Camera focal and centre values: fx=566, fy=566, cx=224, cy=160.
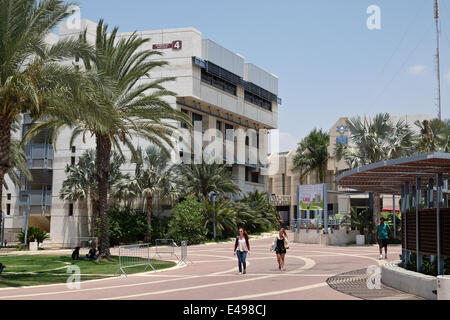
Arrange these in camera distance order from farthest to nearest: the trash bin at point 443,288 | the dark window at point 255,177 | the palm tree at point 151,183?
the dark window at point 255,177 < the palm tree at point 151,183 < the trash bin at point 443,288

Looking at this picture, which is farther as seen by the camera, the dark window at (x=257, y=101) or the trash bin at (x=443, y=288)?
the dark window at (x=257, y=101)

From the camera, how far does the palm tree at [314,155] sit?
6328cm

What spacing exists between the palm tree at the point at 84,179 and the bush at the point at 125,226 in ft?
8.32

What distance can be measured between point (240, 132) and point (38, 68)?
43.8 metres

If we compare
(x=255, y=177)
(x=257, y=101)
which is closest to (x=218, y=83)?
(x=257, y=101)

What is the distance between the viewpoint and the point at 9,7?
56.3 feet

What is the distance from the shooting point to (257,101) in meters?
65.0

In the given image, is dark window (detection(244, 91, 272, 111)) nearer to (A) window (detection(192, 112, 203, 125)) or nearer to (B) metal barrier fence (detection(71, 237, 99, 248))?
(A) window (detection(192, 112, 203, 125))

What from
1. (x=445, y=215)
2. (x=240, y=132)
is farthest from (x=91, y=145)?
(x=445, y=215)

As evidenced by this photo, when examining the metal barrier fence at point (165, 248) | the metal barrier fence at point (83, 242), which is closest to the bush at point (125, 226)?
the metal barrier fence at point (83, 242)

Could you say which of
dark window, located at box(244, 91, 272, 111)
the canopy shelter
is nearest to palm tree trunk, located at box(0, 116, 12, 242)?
the canopy shelter

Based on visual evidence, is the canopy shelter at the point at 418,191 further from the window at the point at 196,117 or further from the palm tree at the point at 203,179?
the window at the point at 196,117

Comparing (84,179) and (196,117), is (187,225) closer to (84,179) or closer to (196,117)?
(84,179)

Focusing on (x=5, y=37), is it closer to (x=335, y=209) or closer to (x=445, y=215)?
(x=445, y=215)
